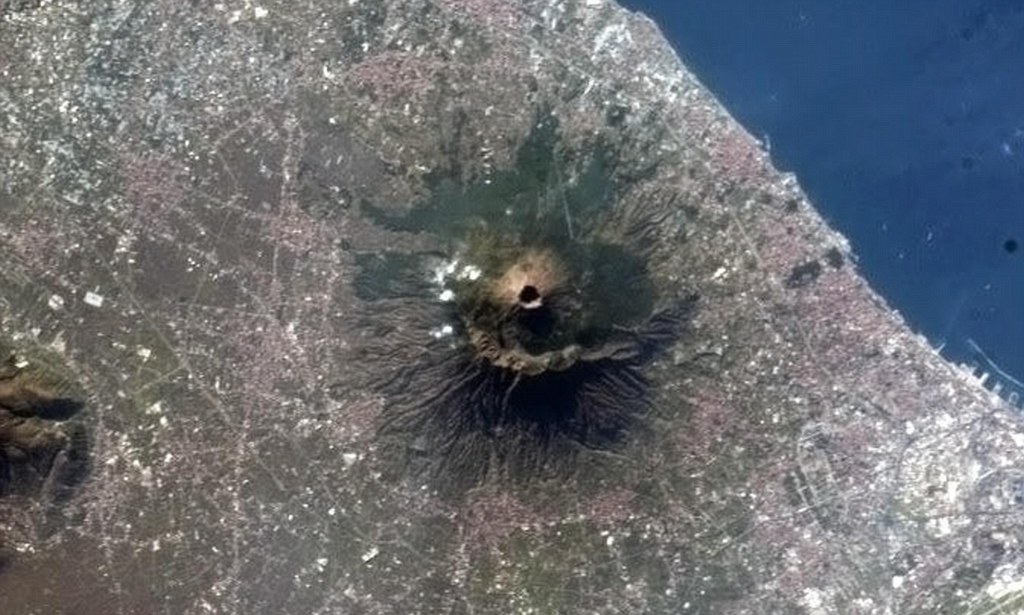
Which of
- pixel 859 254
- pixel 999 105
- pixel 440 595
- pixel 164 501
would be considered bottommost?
pixel 440 595

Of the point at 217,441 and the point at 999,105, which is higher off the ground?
the point at 999,105

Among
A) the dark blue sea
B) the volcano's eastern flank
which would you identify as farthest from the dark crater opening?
the dark blue sea

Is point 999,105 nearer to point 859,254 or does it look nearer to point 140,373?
point 859,254

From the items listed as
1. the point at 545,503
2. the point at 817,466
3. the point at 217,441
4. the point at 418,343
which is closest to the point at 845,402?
the point at 817,466

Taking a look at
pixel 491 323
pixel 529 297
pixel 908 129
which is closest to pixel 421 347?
pixel 491 323

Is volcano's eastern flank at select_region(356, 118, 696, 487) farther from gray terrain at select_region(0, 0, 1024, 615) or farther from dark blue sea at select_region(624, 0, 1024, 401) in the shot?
dark blue sea at select_region(624, 0, 1024, 401)
